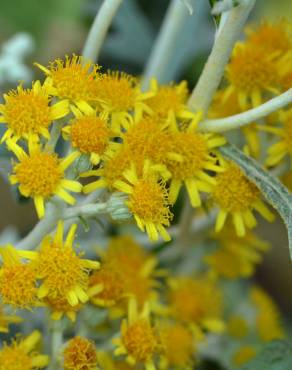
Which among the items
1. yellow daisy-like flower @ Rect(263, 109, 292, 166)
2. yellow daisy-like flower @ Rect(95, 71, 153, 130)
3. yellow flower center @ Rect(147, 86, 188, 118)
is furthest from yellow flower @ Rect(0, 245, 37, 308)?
yellow daisy-like flower @ Rect(263, 109, 292, 166)

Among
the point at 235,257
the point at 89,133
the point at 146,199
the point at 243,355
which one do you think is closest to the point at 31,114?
the point at 89,133

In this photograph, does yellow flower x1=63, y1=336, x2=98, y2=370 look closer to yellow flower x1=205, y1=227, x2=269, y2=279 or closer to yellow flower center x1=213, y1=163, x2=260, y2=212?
yellow flower center x1=213, y1=163, x2=260, y2=212

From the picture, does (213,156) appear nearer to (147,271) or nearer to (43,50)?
(147,271)

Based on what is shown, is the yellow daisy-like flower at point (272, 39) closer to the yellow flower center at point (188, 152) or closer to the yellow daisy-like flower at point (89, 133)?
the yellow flower center at point (188, 152)

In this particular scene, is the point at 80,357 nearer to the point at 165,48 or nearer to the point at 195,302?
the point at 195,302

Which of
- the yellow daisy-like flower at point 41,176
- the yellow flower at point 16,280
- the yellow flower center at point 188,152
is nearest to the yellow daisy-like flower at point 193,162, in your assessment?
the yellow flower center at point 188,152
